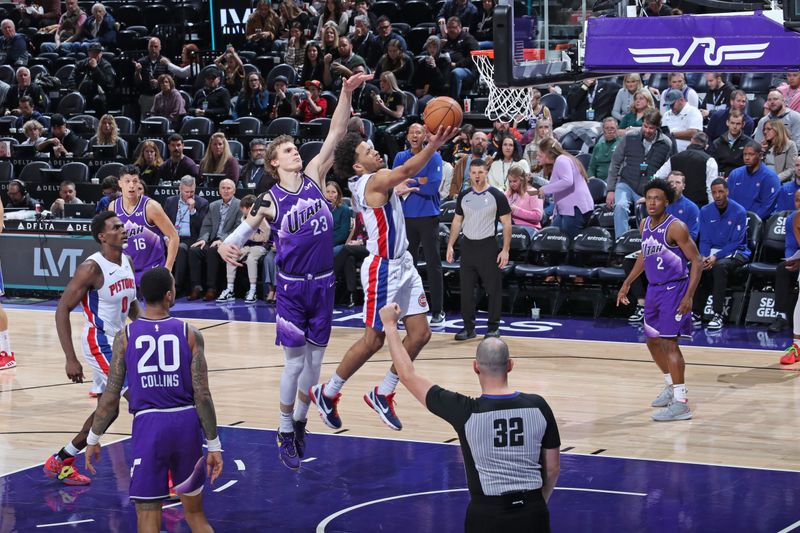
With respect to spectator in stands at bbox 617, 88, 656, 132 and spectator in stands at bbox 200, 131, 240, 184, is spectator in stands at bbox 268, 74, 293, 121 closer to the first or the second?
spectator in stands at bbox 200, 131, 240, 184

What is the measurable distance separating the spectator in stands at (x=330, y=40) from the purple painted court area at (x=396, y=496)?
33.5ft

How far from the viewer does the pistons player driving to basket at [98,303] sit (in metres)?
7.57

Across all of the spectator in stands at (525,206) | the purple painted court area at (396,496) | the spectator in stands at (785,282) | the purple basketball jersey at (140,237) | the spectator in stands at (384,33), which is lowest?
the purple painted court area at (396,496)

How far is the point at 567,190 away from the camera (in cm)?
1327

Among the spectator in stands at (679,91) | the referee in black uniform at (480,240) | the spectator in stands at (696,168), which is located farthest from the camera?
the spectator in stands at (679,91)

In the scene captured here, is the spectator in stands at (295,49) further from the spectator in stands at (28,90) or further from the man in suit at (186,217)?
the spectator in stands at (28,90)

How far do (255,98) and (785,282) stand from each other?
8652 mm

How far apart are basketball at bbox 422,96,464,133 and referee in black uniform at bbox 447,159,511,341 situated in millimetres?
2877

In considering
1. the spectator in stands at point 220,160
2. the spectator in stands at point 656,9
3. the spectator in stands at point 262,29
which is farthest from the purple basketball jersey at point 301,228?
the spectator in stands at point 262,29

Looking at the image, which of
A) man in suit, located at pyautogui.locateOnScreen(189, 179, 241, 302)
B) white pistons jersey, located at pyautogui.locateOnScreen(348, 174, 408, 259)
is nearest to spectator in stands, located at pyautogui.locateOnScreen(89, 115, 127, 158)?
man in suit, located at pyautogui.locateOnScreen(189, 179, 241, 302)

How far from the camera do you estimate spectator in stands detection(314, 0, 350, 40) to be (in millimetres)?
18516

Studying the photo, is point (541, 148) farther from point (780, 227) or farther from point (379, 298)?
point (379, 298)

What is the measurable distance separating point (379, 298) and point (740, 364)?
14.3ft

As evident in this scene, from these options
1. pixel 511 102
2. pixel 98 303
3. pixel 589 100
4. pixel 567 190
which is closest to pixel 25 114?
pixel 511 102
